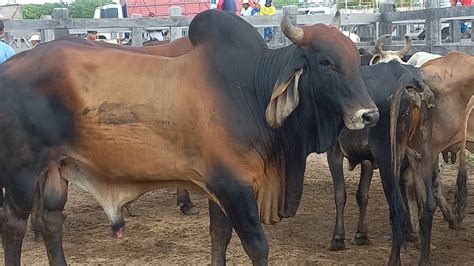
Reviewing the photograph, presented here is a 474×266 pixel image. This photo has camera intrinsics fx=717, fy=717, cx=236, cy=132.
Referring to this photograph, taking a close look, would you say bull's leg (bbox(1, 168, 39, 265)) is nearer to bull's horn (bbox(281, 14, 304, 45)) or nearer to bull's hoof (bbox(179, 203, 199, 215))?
bull's horn (bbox(281, 14, 304, 45))

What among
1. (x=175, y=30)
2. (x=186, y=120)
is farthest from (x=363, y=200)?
(x=175, y=30)

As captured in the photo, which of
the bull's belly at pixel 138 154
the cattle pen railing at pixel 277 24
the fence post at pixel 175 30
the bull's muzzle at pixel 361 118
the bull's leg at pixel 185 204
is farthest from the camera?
the fence post at pixel 175 30

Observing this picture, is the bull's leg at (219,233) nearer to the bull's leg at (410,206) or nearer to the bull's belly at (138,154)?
the bull's belly at (138,154)

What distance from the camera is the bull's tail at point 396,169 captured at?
5.10 meters

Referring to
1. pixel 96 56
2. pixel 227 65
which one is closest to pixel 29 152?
pixel 96 56

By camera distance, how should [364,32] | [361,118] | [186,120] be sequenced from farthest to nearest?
[364,32]
[186,120]
[361,118]

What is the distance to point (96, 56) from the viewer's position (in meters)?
4.70

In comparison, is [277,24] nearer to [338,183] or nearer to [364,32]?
[364,32]

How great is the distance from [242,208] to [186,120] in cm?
64

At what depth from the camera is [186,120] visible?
4.41 metres

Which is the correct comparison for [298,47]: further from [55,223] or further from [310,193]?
[310,193]

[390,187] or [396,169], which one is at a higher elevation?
[396,169]

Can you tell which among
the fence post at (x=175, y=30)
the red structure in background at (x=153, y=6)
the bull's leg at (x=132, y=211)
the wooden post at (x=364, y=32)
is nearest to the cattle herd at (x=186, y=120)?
the bull's leg at (x=132, y=211)

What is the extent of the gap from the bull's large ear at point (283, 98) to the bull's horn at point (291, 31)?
0.63ft
